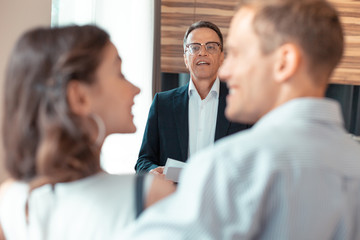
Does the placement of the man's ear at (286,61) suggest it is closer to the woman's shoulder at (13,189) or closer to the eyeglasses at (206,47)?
the woman's shoulder at (13,189)

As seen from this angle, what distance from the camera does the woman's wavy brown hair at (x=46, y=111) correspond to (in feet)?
3.12

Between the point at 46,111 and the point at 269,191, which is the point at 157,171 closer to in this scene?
the point at 46,111

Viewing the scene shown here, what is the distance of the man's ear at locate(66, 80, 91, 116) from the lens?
976 mm

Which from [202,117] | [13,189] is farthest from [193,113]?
[13,189]

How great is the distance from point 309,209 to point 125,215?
1.23 ft

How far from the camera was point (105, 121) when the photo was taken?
1106mm

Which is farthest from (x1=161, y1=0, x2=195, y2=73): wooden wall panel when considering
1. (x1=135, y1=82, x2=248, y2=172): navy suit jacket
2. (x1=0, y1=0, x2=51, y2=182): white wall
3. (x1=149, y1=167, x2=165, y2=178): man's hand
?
(x1=149, y1=167, x2=165, y2=178): man's hand

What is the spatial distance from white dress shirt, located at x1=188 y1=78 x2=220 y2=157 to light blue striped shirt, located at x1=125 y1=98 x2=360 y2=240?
1868mm

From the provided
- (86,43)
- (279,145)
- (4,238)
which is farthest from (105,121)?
(279,145)

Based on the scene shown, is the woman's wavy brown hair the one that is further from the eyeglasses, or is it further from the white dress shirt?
the eyeglasses

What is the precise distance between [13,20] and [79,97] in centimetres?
231

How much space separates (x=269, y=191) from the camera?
Answer: 75 centimetres

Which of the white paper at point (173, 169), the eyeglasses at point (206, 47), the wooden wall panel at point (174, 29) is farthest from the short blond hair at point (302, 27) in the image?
the wooden wall panel at point (174, 29)

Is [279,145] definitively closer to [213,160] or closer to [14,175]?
[213,160]
